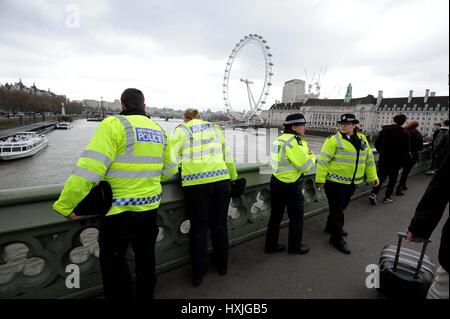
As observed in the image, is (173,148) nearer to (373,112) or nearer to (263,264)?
(263,264)

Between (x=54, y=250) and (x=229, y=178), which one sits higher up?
(x=229, y=178)

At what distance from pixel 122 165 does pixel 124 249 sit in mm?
637

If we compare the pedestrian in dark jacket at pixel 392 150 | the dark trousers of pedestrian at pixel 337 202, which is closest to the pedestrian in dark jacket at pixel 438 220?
the dark trousers of pedestrian at pixel 337 202

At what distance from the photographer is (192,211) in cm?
241

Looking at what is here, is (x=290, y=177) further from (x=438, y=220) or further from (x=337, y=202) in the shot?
(x=438, y=220)

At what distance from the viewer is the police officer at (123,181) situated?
1.59m

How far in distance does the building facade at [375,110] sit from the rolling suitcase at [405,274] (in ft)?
214

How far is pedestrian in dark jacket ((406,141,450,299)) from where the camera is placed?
128cm

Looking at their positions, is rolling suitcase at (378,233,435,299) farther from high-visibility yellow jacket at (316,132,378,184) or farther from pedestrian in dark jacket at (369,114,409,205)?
pedestrian in dark jacket at (369,114,409,205)

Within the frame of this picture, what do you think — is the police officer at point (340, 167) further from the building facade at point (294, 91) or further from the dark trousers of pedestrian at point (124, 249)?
the building facade at point (294, 91)

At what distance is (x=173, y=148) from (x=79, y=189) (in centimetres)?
97

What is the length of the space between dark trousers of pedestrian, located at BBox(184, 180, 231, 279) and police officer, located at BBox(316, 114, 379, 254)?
1380 mm

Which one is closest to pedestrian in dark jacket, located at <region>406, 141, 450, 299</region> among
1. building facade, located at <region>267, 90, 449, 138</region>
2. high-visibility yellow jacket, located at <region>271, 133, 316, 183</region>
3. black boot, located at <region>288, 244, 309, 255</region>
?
high-visibility yellow jacket, located at <region>271, 133, 316, 183</region>
